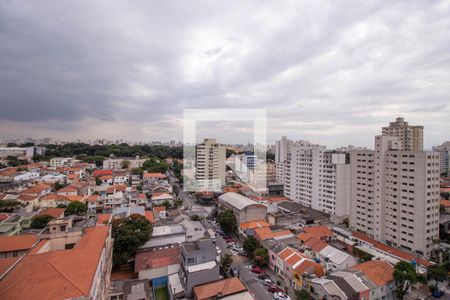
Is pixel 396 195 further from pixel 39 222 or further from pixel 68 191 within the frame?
pixel 68 191

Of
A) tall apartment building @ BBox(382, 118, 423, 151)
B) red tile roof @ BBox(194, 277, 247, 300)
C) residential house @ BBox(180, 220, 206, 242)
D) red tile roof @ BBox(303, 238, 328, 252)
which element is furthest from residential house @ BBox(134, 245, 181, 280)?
tall apartment building @ BBox(382, 118, 423, 151)

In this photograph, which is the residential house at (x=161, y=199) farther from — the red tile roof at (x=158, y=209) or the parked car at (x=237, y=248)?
the parked car at (x=237, y=248)

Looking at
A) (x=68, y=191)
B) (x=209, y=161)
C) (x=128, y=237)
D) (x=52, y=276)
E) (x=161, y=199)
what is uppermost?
(x=209, y=161)

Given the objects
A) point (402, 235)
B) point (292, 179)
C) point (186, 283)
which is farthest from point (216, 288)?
point (292, 179)

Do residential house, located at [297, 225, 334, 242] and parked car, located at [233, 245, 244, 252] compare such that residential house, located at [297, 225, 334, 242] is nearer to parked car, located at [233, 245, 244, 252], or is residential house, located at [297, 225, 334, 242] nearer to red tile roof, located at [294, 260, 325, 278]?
red tile roof, located at [294, 260, 325, 278]

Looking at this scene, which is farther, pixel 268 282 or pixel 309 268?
pixel 268 282

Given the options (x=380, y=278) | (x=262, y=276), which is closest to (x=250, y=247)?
(x=262, y=276)
